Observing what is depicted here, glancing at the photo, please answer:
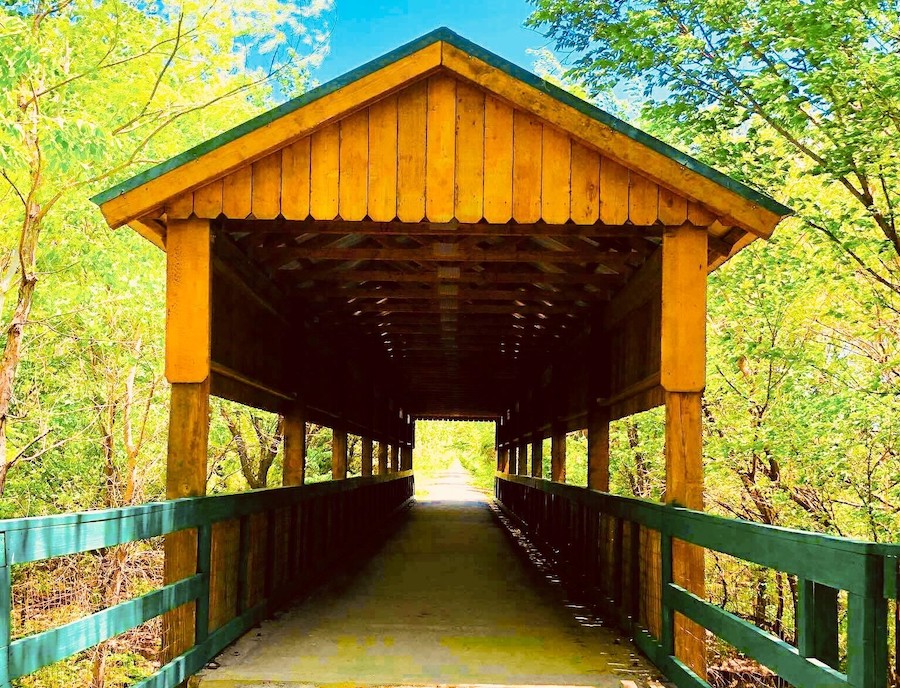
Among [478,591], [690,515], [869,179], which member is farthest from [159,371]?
[690,515]

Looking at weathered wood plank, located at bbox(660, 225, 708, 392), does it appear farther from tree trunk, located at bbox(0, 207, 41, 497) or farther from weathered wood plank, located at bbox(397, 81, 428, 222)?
tree trunk, located at bbox(0, 207, 41, 497)

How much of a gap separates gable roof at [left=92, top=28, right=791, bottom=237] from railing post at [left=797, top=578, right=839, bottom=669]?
2.90m

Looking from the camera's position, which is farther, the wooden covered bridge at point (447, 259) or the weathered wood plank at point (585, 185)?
the weathered wood plank at point (585, 185)

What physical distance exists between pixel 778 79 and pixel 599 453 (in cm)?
383

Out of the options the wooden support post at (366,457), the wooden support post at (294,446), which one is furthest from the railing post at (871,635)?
the wooden support post at (366,457)

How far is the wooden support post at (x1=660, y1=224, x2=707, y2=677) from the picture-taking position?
17.2 ft

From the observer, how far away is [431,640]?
5.59m

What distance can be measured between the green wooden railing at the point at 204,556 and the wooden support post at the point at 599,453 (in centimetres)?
261

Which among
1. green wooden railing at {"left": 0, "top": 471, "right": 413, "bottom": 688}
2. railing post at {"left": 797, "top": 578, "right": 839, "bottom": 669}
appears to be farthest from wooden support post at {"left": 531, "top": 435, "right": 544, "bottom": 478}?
railing post at {"left": 797, "top": 578, "right": 839, "bottom": 669}

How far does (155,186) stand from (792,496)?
996cm

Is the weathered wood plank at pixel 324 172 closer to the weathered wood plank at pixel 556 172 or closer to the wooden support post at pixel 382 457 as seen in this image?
the weathered wood plank at pixel 556 172

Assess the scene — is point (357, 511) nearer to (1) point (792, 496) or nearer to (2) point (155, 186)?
(1) point (792, 496)

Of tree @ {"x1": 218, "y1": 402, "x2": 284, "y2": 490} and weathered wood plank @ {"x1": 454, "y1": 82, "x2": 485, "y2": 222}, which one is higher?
weathered wood plank @ {"x1": 454, "y1": 82, "x2": 485, "y2": 222}

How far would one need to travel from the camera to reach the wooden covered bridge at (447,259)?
3.22 metres
